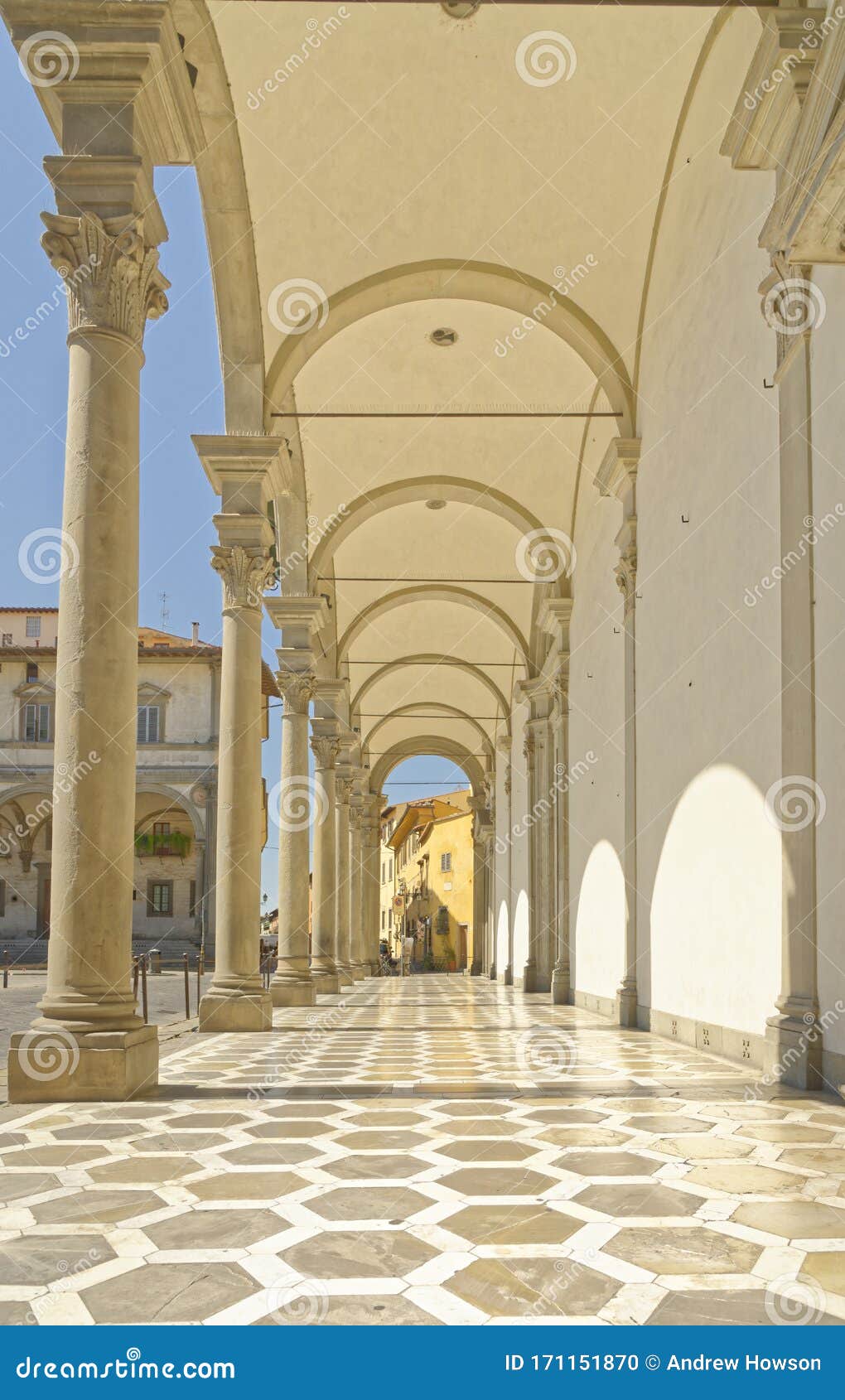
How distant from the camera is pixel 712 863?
1047 cm

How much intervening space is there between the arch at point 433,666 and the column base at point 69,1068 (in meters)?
25.8

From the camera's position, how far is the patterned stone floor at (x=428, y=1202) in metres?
3.43

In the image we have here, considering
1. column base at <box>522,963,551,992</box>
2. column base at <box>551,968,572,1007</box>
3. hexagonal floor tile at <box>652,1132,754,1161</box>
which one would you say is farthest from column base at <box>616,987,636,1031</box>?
column base at <box>522,963,551,992</box>

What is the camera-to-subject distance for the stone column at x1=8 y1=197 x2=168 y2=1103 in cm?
706

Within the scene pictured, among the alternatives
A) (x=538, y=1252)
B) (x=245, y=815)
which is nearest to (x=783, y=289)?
(x=538, y=1252)

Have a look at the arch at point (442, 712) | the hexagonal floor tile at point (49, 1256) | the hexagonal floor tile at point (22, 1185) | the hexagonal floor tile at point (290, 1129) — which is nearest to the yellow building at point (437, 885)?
the arch at point (442, 712)

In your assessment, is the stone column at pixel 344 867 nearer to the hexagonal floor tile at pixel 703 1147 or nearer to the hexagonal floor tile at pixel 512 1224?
the hexagonal floor tile at pixel 703 1147

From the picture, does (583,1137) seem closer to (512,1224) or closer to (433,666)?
(512,1224)

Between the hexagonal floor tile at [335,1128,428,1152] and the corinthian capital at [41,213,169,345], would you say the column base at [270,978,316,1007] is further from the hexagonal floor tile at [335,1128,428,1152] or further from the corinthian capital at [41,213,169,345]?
the corinthian capital at [41,213,169,345]

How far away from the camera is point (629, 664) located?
14297mm

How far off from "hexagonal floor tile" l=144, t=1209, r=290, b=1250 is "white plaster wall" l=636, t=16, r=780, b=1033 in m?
5.15

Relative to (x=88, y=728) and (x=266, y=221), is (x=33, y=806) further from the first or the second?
(x=88, y=728)

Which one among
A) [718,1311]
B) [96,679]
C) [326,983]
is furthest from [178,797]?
[718,1311]

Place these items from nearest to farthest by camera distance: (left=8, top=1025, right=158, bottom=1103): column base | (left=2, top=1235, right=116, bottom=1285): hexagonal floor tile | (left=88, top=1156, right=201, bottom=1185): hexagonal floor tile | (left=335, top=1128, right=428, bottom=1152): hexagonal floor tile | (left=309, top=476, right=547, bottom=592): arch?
Result: (left=2, top=1235, right=116, bottom=1285): hexagonal floor tile < (left=88, top=1156, right=201, bottom=1185): hexagonal floor tile < (left=335, top=1128, right=428, bottom=1152): hexagonal floor tile < (left=8, top=1025, right=158, bottom=1103): column base < (left=309, top=476, right=547, bottom=592): arch
